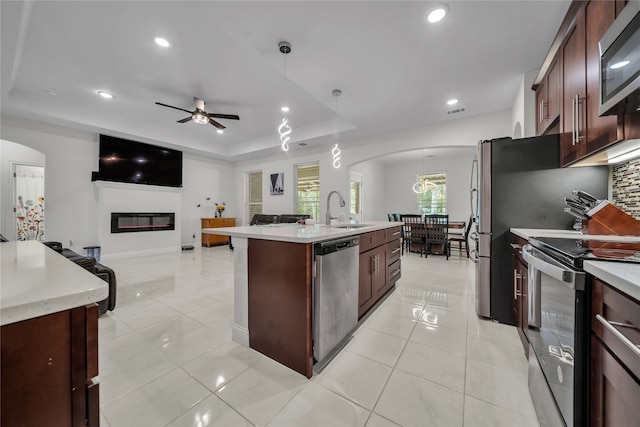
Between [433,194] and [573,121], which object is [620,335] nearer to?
[573,121]

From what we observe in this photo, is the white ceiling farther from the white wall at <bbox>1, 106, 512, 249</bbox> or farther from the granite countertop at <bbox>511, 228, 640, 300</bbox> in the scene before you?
the granite countertop at <bbox>511, 228, 640, 300</bbox>

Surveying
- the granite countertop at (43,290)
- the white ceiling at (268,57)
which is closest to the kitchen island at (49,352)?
the granite countertop at (43,290)

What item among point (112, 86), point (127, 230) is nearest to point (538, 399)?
point (112, 86)

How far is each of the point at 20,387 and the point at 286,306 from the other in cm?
126

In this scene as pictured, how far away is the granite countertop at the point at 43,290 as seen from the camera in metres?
0.48

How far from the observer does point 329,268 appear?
1681 millimetres

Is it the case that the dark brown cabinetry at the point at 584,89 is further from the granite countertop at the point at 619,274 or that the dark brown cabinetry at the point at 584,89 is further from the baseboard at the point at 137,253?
the baseboard at the point at 137,253

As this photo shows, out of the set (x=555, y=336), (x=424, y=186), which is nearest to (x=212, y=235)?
(x=424, y=186)

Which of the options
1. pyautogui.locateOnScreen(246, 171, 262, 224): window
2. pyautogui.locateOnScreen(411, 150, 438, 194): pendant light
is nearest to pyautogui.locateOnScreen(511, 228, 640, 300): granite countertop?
pyautogui.locateOnScreen(411, 150, 438, 194): pendant light

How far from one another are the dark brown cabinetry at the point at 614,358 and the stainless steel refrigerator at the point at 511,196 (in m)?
1.59

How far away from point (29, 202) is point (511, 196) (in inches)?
300

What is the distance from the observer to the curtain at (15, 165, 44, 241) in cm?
432

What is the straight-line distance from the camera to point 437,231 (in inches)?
212

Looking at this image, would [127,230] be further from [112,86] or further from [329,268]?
[329,268]
